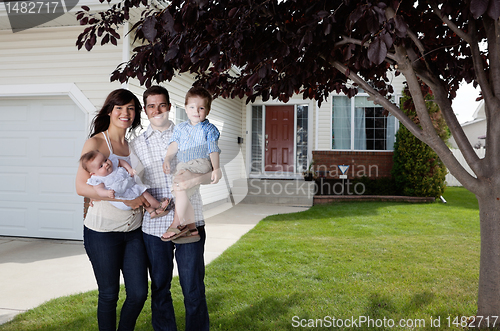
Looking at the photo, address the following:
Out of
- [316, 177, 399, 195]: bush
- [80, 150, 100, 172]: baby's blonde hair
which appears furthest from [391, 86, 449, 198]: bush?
[80, 150, 100, 172]: baby's blonde hair

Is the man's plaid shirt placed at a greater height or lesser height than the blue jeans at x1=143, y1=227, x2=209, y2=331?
greater

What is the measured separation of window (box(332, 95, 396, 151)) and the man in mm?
9385

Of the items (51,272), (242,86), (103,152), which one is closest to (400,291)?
(242,86)

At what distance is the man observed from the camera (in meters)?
2.18

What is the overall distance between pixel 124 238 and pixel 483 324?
2.68 meters

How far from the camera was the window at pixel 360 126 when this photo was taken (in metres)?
10.9

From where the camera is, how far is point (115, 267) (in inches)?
85.2

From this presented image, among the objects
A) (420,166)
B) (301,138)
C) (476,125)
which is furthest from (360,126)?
(476,125)

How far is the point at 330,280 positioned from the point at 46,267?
350 cm

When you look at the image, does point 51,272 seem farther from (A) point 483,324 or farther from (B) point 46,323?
(A) point 483,324

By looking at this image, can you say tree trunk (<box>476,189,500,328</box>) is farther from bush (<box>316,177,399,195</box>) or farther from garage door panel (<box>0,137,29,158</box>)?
bush (<box>316,177,399,195</box>)

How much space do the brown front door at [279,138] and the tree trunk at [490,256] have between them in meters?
8.82

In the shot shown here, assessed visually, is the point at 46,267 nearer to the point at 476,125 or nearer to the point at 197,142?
the point at 197,142

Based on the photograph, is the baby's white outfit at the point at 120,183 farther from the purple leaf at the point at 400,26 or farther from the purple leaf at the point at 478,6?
the purple leaf at the point at 478,6
